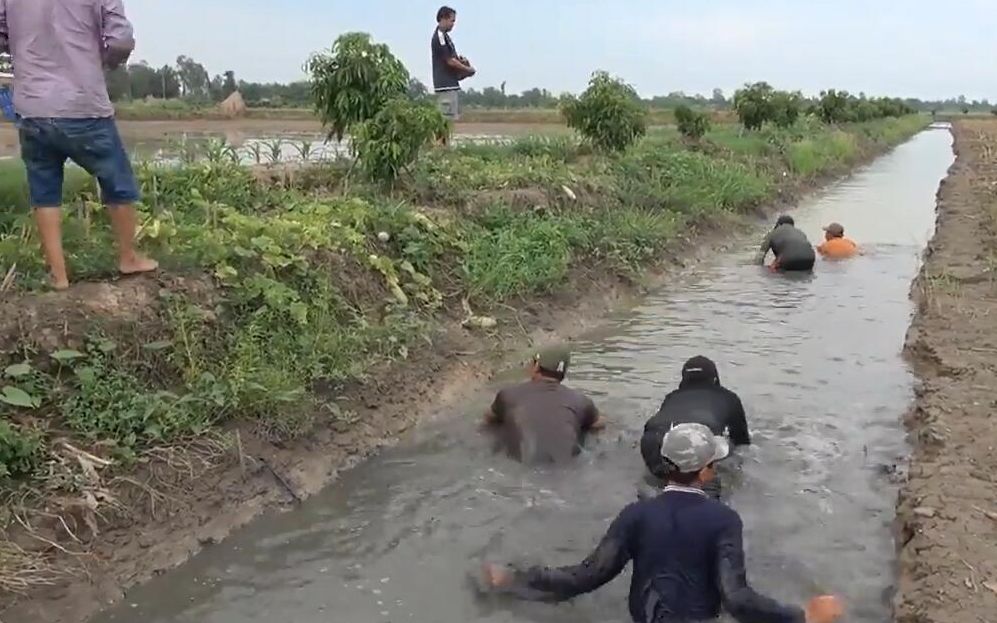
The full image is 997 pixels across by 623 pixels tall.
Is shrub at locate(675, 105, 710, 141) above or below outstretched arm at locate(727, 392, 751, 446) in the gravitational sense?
above

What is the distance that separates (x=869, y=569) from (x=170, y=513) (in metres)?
3.46

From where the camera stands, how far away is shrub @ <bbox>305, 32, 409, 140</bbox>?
10.3 metres

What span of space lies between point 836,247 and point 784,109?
53.9 feet

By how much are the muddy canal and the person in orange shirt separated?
4355 mm

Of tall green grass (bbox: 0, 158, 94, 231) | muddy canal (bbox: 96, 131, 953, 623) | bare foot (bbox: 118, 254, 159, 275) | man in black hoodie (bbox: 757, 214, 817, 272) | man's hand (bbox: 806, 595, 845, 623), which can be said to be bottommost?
muddy canal (bbox: 96, 131, 953, 623)

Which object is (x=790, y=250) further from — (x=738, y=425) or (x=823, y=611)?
(x=823, y=611)

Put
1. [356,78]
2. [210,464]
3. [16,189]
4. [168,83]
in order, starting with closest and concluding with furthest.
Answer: [210,464] → [16,189] → [356,78] → [168,83]

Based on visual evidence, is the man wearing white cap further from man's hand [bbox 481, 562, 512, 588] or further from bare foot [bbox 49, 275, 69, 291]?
bare foot [bbox 49, 275, 69, 291]

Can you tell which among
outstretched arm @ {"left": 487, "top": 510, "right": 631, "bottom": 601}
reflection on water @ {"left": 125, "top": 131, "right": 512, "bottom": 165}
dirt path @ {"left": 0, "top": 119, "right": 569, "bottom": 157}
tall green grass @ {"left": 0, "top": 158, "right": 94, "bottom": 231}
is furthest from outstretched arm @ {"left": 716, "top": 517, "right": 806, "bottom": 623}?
dirt path @ {"left": 0, "top": 119, "right": 569, "bottom": 157}

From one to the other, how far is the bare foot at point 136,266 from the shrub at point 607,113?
10794mm

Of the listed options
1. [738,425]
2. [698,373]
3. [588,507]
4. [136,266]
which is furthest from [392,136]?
[588,507]

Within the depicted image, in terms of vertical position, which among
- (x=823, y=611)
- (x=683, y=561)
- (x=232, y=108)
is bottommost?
(x=823, y=611)

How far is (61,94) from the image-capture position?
17.7 feet

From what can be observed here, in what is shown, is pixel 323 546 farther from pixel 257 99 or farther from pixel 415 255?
pixel 257 99
